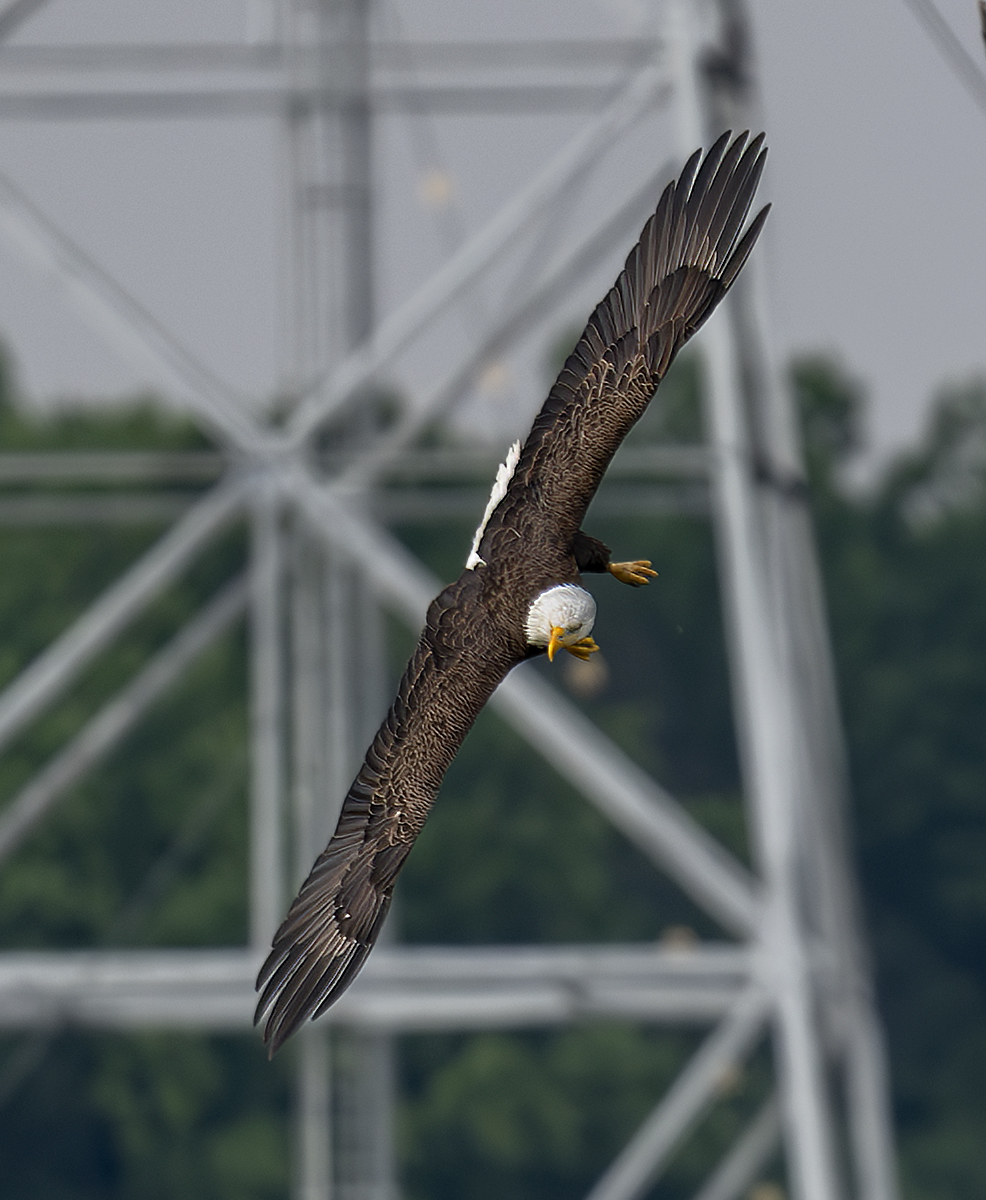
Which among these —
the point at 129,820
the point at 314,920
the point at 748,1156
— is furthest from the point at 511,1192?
the point at 314,920

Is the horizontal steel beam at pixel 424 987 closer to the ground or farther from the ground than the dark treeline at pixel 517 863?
closer to the ground

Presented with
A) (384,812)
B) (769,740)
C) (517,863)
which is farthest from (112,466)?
(517,863)

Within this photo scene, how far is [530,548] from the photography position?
1002 cm

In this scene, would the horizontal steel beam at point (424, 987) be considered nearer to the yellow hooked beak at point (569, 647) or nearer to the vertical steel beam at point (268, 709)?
the vertical steel beam at point (268, 709)

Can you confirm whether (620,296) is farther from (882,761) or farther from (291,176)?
(882,761)

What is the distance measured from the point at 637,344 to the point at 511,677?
19.7 feet

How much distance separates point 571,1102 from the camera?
40.5 meters

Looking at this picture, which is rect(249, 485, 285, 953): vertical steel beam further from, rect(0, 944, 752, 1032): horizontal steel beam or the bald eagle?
the bald eagle

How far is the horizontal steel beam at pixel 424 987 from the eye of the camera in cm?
1576

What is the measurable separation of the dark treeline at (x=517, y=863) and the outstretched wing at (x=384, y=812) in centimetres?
2581

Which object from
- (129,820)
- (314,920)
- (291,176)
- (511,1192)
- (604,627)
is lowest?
(314,920)

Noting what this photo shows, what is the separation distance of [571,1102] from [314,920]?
99.8 ft

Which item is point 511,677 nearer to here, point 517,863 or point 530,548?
point 530,548

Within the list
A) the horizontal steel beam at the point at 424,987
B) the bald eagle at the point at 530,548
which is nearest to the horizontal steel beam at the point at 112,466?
the horizontal steel beam at the point at 424,987
